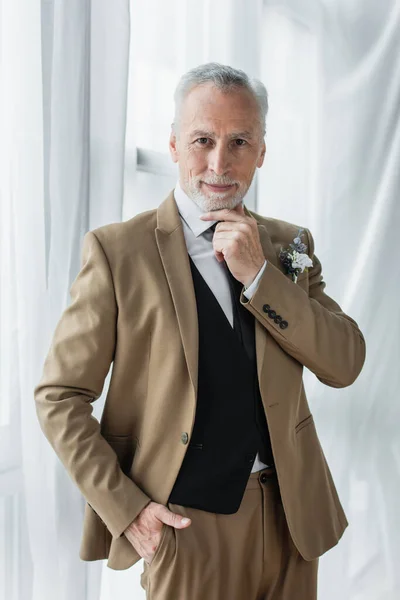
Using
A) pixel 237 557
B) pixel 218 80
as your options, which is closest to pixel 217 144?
pixel 218 80

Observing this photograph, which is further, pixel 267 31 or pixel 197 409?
pixel 267 31

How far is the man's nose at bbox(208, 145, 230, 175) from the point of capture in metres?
1.56

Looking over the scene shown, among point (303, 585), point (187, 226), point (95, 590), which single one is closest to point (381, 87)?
point (187, 226)

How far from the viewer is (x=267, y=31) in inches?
105

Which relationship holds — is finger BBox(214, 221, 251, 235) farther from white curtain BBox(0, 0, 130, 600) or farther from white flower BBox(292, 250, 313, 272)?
white curtain BBox(0, 0, 130, 600)

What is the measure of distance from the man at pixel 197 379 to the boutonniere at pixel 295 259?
0.31ft

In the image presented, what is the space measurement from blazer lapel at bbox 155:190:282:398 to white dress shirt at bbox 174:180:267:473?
0.10 feet

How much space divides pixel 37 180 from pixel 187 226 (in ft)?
1.35

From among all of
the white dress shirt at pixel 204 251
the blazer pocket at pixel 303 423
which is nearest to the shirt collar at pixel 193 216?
the white dress shirt at pixel 204 251

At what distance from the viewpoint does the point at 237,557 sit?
5.13 ft

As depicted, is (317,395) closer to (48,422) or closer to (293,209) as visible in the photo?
(293,209)

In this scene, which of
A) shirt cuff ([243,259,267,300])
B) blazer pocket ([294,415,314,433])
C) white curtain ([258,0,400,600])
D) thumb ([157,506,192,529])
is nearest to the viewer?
thumb ([157,506,192,529])

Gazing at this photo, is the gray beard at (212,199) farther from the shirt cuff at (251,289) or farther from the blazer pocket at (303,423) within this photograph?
the blazer pocket at (303,423)

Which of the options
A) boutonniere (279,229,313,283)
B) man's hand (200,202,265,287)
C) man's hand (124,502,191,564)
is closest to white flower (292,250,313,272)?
boutonniere (279,229,313,283)
